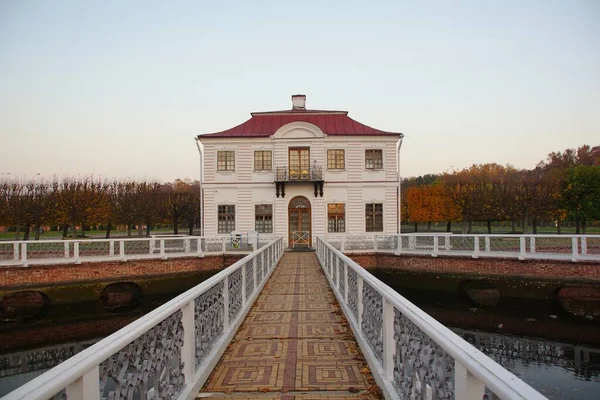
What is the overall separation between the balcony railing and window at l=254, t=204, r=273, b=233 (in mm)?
2049

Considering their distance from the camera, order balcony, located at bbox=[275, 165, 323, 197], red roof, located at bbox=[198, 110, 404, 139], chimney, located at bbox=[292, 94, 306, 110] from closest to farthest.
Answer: balcony, located at bbox=[275, 165, 323, 197] < red roof, located at bbox=[198, 110, 404, 139] < chimney, located at bbox=[292, 94, 306, 110]

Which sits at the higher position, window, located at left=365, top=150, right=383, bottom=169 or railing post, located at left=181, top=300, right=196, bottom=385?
window, located at left=365, top=150, right=383, bottom=169

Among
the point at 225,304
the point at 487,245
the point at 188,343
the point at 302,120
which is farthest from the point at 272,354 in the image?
the point at 302,120

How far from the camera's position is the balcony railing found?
29188 mm

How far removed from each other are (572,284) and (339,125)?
17506 millimetres

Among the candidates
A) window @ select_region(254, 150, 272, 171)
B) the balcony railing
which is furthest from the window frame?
the balcony railing

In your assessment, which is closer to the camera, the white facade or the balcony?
the balcony

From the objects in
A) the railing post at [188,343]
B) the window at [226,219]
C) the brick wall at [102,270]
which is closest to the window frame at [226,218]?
the window at [226,219]

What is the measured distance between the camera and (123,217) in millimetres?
42781

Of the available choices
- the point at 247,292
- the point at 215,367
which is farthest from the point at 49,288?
the point at 215,367

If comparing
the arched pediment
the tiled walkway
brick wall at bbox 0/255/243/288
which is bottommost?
brick wall at bbox 0/255/243/288

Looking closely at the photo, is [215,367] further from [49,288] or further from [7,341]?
[49,288]

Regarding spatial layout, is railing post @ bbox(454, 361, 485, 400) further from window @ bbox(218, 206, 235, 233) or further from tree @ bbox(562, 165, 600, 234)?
tree @ bbox(562, 165, 600, 234)

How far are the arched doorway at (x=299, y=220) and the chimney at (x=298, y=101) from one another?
26.4 ft
